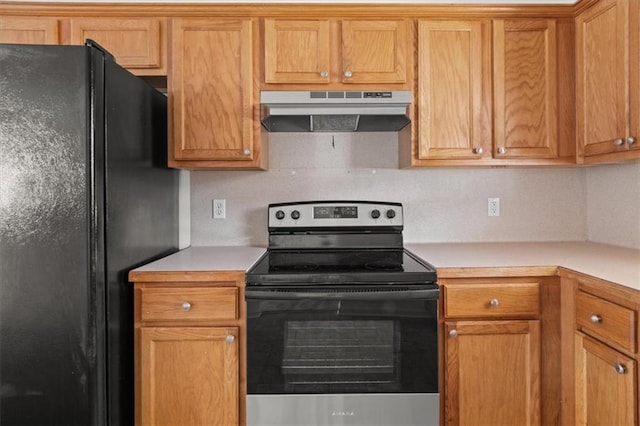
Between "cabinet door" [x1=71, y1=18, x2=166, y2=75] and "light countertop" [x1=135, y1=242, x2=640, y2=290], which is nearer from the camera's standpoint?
"light countertop" [x1=135, y1=242, x2=640, y2=290]

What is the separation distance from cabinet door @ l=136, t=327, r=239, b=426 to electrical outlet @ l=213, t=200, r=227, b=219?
2.66 ft

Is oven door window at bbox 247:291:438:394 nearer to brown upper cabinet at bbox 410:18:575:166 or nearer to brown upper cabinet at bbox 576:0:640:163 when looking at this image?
brown upper cabinet at bbox 410:18:575:166

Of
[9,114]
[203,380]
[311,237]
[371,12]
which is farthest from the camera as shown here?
[311,237]

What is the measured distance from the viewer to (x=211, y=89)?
6.35ft

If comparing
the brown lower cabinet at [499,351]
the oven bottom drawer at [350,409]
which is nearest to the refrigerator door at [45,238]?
the oven bottom drawer at [350,409]

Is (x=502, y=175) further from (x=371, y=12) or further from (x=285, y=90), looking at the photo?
(x=285, y=90)

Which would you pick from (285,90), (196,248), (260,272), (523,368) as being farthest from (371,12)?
(523,368)

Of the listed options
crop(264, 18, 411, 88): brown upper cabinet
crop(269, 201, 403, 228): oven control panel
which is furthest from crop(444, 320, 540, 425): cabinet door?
crop(264, 18, 411, 88): brown upper cabinet

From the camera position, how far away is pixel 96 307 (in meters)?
1.42

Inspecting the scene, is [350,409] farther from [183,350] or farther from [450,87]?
[450,87]

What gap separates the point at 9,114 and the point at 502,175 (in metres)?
2.25

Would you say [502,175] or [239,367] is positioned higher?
[502,175]

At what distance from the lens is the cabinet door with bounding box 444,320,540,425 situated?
1599mm

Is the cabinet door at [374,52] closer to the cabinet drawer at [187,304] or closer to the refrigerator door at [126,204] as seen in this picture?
the refrigerator door at [126,204]
